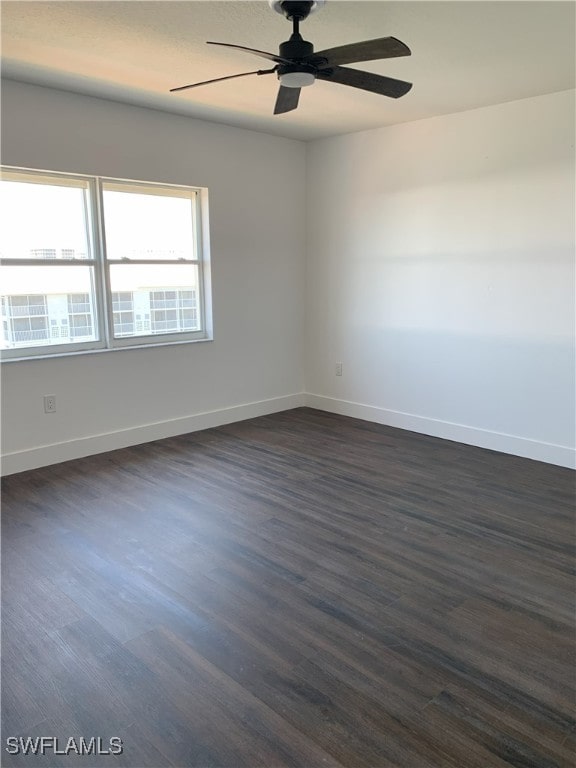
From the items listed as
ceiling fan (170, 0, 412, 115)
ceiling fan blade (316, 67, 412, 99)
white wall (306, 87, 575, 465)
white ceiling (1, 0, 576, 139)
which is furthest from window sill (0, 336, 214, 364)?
ceiling fan blade (316, 67, 412, 99)

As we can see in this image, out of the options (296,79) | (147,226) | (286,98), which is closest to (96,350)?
(147,226)

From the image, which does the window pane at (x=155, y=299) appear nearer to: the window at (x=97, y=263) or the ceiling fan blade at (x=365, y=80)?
the window at (x=97, y=263)

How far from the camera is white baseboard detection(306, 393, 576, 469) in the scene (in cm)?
402

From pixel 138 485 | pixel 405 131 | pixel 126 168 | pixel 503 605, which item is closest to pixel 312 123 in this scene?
pixel 405 131

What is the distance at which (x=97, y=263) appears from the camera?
4.16 meters

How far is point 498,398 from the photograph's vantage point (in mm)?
4293

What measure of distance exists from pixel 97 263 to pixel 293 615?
9.97 ft

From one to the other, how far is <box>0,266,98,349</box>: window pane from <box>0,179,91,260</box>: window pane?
0.40 feet

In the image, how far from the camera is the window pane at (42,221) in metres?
3.73

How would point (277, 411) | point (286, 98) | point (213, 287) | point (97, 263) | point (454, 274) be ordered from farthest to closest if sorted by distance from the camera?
point (277, 411) → point (213, 287) → point (454, 274) → point (97, 263) → point (286, 98)

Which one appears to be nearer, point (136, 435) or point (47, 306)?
point (47, 306)

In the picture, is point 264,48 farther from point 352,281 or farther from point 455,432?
point 455,432

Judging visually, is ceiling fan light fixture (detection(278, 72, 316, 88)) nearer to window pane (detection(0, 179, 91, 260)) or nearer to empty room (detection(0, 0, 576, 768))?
empty room (detection(0, 0, 576, 768))

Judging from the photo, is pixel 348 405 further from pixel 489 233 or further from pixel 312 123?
pixel 312 123
